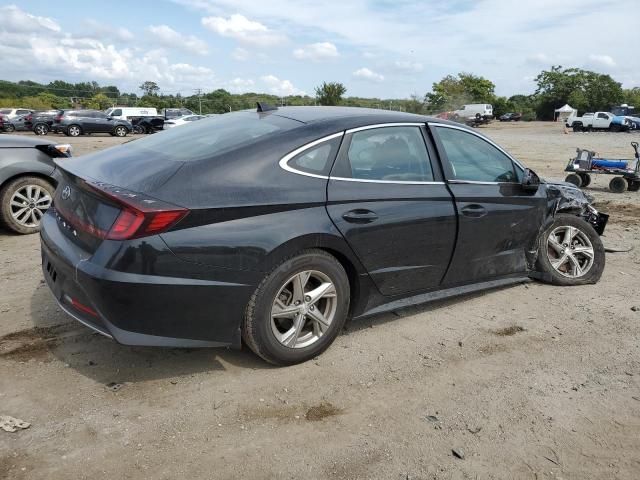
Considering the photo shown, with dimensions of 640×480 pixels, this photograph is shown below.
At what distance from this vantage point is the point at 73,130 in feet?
94.2

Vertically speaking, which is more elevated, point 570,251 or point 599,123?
point 599,123

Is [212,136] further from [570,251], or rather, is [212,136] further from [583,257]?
[583,257]

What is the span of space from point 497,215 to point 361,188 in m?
1.40

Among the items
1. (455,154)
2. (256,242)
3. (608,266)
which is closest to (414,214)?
(455,154)

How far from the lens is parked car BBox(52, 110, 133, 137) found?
28375mm

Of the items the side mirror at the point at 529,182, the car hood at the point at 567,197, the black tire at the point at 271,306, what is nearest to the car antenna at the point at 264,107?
the black tire at the point at 271,306

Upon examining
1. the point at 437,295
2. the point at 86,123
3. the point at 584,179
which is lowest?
the point at 437,295

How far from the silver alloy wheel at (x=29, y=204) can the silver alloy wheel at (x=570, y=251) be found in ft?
18.5

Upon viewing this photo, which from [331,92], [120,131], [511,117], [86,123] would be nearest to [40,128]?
[86,123]

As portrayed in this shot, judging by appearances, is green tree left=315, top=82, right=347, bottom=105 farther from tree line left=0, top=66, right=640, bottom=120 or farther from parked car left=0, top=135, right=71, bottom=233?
parked car left=0, top=135, right=71, bottom=233

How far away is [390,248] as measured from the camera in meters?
3.61

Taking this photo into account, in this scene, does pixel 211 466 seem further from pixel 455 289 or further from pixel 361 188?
pixel 455 289

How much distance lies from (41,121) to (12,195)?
2699cm

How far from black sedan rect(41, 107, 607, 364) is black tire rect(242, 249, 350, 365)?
1 centimetres
